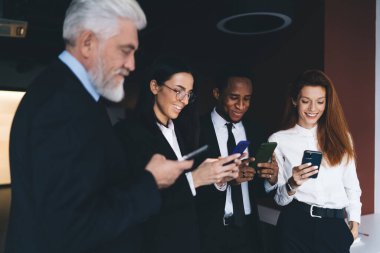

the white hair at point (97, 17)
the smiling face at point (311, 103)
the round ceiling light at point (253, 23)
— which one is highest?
the round ceiling light at point (253, 23)

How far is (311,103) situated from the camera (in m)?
1.96

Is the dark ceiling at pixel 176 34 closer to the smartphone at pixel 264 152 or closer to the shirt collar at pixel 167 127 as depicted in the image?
the shirt collar at pixel 167 127

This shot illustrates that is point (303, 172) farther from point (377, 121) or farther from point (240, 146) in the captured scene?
point (377, 121)

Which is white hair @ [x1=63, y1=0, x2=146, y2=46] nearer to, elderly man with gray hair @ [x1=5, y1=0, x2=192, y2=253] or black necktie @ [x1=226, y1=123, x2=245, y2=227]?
elderly man with gray hair @ [x1=5, y1=0, x2=192, y2=253]

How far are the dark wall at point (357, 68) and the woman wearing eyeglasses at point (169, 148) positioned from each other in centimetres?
125

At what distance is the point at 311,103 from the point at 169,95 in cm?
84

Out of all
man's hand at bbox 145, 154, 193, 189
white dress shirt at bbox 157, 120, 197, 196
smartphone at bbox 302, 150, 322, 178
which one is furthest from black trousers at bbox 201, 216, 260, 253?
man's hand at bbox 145, 154, 193, 189

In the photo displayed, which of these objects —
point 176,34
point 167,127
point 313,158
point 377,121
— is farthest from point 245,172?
point 176,34

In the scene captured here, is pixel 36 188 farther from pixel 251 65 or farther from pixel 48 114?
pixel 251 65

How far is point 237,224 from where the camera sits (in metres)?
2.08

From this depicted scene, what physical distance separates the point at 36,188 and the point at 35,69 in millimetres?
7119

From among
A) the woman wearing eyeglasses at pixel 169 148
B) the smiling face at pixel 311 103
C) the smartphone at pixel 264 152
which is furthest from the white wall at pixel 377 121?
the woman wearing eyeglasses at pixel 169 148

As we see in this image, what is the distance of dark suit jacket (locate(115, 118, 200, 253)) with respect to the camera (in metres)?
1.57

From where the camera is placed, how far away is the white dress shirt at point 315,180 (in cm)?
190
